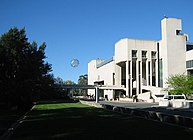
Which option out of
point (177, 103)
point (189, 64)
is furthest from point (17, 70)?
point (189, 64)

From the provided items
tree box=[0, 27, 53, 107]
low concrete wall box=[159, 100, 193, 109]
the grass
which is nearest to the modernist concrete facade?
low concrete wall box=[159, 100, 193, 109]

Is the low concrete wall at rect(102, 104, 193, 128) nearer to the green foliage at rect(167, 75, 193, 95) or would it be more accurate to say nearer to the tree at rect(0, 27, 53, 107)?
the tree at rect(0, 27, 53, 107)

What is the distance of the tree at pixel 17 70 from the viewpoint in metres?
47.0

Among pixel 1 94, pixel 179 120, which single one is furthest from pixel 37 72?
pixel 179 120

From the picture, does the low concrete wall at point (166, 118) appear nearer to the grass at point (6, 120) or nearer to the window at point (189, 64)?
the grass at point (6, 120)

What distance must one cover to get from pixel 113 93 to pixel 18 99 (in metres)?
51.9

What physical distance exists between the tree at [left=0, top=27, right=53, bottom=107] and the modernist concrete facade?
102 feet

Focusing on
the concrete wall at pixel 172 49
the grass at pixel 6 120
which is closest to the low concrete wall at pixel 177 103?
the grass at pixel 6 120

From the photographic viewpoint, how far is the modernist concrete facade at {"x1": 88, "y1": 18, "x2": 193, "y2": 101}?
3068 inches

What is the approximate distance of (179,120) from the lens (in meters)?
15.8

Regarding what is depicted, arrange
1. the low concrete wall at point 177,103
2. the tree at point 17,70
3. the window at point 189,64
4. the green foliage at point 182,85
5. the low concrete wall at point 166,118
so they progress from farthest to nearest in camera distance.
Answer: the window at point 189,64 → the green foliage at point 182,85 → the tree at point 17,70 → the low concrete wall at point 177,103 → the low concrete wall at point 166,118

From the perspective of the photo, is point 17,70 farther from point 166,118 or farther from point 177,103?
point 166,118

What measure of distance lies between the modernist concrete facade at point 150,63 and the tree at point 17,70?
31.0m

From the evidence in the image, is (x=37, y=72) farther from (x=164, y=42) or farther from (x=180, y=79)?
(x=164, y=42)
